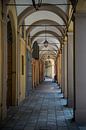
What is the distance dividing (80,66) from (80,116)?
5.02 feet

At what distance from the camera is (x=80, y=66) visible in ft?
34.7

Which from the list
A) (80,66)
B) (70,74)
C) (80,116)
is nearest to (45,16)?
(70,74)

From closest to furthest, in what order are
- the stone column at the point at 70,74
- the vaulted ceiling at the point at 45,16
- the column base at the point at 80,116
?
the column base at the point at 80,116, the stone column at the point at 70,74, the vaulted ceiling at the point at 45,16

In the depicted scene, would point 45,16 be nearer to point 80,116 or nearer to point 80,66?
point 80,66

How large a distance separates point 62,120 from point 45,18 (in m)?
11.4

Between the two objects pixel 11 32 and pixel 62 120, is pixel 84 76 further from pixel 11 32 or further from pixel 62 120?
pixel 11 32

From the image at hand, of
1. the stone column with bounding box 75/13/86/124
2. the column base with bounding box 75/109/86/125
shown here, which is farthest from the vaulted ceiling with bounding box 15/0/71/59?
the column base with bounding box 75/109/86/125

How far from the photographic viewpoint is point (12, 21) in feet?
49.3

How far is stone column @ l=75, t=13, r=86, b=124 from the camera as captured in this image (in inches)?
412

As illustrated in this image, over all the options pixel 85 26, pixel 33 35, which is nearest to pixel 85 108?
pixel 85 26

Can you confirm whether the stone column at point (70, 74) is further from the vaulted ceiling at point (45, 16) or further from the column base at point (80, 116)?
the column base at point (80, 116)

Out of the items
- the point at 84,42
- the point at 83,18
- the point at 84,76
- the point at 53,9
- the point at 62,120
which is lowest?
the point at 62,120

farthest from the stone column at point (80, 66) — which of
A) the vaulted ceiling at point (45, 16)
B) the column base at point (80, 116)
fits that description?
the vaulted ceiling at point (45, 16)

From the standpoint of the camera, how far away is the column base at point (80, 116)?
10.4 m
